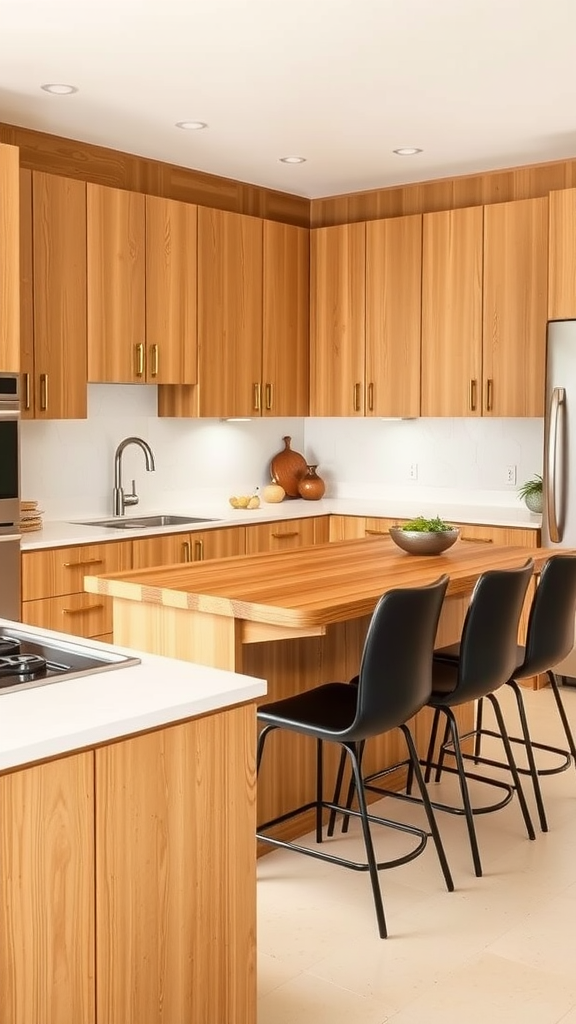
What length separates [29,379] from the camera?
478 centimetres

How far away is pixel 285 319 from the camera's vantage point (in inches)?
244

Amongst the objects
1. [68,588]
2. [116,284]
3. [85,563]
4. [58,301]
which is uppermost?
[116,284]

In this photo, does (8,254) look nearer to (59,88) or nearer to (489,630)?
(59,88)

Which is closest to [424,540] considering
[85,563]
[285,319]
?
[85,563]

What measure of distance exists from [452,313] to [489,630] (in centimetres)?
293

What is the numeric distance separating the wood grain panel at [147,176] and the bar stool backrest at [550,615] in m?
3.13

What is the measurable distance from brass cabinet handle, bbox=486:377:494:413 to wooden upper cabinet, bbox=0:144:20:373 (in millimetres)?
2580

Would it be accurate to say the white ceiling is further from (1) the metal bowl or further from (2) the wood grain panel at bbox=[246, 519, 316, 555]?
(2) the wood grain panel at bbox=[246, 519, 316, 555]

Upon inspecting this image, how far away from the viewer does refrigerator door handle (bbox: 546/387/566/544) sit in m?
5.21

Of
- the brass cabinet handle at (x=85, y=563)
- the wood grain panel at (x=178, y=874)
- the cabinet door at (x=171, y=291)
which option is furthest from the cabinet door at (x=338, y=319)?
the wood grain panel at (x=178, y=874)

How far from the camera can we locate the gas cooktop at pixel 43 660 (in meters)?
2.01

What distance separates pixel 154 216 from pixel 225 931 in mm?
A: 3968

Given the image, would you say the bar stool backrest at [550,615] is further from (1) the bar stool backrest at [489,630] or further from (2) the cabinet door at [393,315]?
(2) the cabinet door at [393,315]

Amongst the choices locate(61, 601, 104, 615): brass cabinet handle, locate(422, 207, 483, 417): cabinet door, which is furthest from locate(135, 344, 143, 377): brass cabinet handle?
locate(422, 207, 483, 417): cabinet door
